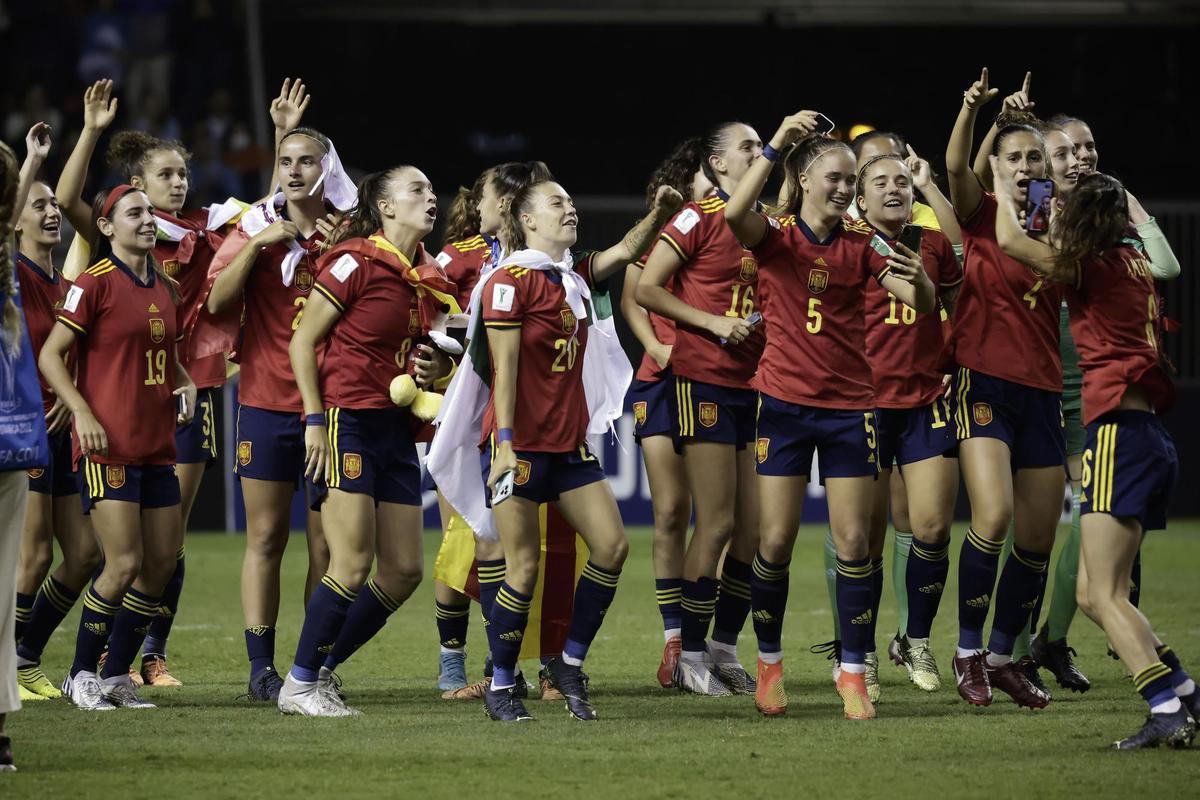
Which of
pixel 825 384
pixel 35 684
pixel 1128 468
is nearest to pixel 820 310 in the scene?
pixel 825 384

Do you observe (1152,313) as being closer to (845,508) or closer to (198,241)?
(845,508)

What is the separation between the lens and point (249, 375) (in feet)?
24.9

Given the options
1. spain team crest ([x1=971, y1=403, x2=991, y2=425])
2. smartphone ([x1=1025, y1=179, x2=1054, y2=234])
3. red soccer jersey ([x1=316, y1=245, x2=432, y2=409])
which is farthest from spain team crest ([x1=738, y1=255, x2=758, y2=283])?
red soccer jersey ([x1=316, y1=245, x2=432, y2=409])

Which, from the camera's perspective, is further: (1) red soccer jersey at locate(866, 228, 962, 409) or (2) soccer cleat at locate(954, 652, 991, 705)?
(1) red soccer jersey at locate(866, 228, 962, 409)

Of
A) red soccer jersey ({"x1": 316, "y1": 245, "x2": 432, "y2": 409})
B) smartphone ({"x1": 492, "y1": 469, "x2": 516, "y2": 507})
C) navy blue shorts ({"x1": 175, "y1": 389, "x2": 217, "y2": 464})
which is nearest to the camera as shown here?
smartphone ({"x1": 492, "y1": 469, "x2": 516, "y2": 507})

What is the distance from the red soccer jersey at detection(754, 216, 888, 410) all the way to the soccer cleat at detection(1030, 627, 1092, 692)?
1.74 metres

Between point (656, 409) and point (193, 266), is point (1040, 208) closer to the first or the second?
point (656, 409)

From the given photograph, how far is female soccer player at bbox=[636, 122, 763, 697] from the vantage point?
25.5 ft

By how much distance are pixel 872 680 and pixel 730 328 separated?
160 cm

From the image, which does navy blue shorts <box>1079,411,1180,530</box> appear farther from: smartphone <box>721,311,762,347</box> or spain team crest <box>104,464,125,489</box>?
spain team crest <box>104,464,125,489</box>

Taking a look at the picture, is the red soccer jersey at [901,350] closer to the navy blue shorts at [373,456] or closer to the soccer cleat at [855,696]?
the soccer cleat at [855,696]

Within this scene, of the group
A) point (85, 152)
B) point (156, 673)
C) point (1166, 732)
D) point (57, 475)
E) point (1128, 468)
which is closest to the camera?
point (1166, 732)

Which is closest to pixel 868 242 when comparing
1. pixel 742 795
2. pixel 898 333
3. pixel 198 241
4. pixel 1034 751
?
pixel 898 333

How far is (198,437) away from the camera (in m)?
8.15
